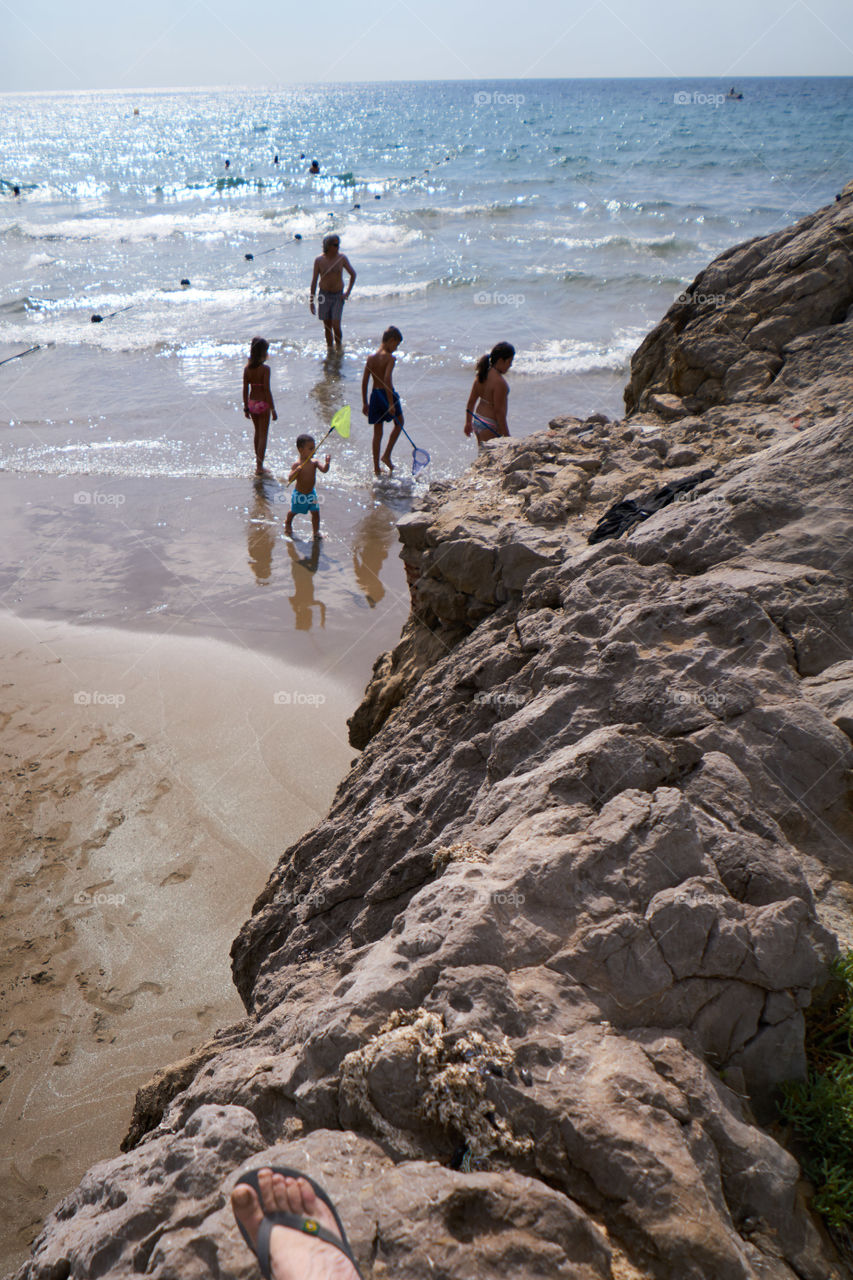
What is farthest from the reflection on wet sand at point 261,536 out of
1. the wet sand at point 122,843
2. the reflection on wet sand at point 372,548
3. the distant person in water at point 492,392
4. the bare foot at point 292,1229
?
the bare foot at point 292,1229

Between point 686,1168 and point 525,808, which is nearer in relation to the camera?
point 686,1168

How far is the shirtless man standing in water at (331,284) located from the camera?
13852mm

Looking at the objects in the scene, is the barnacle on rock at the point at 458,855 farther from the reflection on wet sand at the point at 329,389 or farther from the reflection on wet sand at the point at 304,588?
the reflection on wet sand at the point at 329,389

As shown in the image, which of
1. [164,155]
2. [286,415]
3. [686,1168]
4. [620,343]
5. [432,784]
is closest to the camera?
[686,1168]

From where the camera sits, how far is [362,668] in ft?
21.8

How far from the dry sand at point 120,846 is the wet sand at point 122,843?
0.03 feet

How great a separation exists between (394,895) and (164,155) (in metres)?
65.7

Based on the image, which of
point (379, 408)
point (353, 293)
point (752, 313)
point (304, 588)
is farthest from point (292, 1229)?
point (353, 293)

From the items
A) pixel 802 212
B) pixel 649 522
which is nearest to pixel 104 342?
pixel 649 522

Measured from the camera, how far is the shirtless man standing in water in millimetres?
13852

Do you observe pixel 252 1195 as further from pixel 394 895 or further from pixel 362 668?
pixel 362 668

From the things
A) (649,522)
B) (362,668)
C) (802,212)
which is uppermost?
(802,212)

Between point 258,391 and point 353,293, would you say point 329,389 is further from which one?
point 353,293

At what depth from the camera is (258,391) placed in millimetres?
9836
